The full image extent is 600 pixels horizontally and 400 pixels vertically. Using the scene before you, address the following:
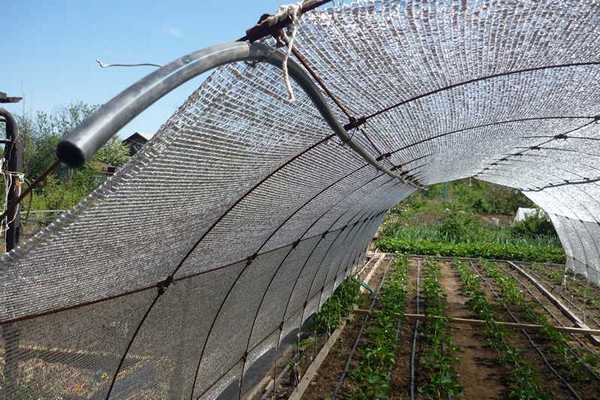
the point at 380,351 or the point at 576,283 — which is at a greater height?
the point at 576,283

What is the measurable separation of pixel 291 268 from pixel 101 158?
1401 inches

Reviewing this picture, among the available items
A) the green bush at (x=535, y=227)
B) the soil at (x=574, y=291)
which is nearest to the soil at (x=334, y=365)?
the soil at (x=574, y=291)

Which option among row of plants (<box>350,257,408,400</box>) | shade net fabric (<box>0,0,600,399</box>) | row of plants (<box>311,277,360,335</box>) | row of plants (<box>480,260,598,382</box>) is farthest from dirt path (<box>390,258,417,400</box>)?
shade net fabric (<box>0,0,600,399</box>)

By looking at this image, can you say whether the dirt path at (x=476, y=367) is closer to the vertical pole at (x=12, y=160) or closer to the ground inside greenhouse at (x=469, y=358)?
the ground inside greenhouse at (x=469, y=358)

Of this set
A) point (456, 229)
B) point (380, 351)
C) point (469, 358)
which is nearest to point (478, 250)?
point (456, 229)

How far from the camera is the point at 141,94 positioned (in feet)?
4.26

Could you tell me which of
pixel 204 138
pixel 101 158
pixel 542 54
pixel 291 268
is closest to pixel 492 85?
pixel 542 54

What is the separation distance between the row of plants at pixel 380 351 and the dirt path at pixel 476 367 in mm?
1024

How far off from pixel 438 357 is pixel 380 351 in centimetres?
83

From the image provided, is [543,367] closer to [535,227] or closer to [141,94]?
[141,94]

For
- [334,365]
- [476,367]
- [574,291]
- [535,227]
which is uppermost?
[535,227]

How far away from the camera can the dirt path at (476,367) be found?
6.86m

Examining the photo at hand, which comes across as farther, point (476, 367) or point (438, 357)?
point (476, 367)

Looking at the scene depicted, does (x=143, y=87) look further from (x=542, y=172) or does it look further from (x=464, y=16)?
(x=542, y=172)
